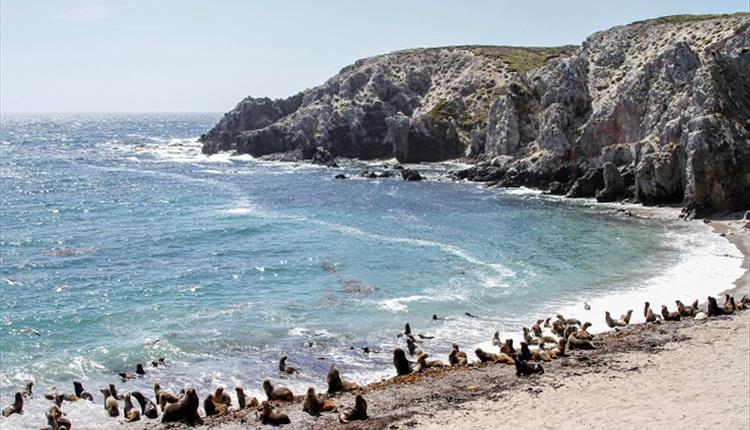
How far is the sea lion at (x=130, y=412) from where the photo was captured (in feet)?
77.6

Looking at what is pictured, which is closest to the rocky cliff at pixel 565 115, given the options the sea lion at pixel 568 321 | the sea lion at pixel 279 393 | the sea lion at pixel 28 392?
the sea lion at pixel 568 321

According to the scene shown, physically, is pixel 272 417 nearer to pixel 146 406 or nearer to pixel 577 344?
pixel 146 406

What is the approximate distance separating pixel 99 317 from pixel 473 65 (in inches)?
4345

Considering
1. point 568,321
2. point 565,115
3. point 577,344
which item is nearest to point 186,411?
point 577,344

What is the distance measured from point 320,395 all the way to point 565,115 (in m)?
65.2

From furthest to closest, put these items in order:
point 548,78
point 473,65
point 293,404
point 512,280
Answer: point 473,65, point 548,78, point 512,280, point 293,404

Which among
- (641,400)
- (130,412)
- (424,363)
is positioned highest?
(641,400)

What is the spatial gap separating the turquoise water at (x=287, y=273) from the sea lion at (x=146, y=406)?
1.30 m

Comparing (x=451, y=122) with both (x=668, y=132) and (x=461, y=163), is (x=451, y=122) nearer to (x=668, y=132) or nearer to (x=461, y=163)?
(x=461, y=163)

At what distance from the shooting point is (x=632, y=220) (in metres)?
60.2

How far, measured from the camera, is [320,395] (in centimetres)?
2511

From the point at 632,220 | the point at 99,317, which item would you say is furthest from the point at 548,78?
the point at 99,317

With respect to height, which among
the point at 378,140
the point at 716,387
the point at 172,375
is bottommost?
the point at 172,375

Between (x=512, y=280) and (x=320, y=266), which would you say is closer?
(x=512, y=280)
